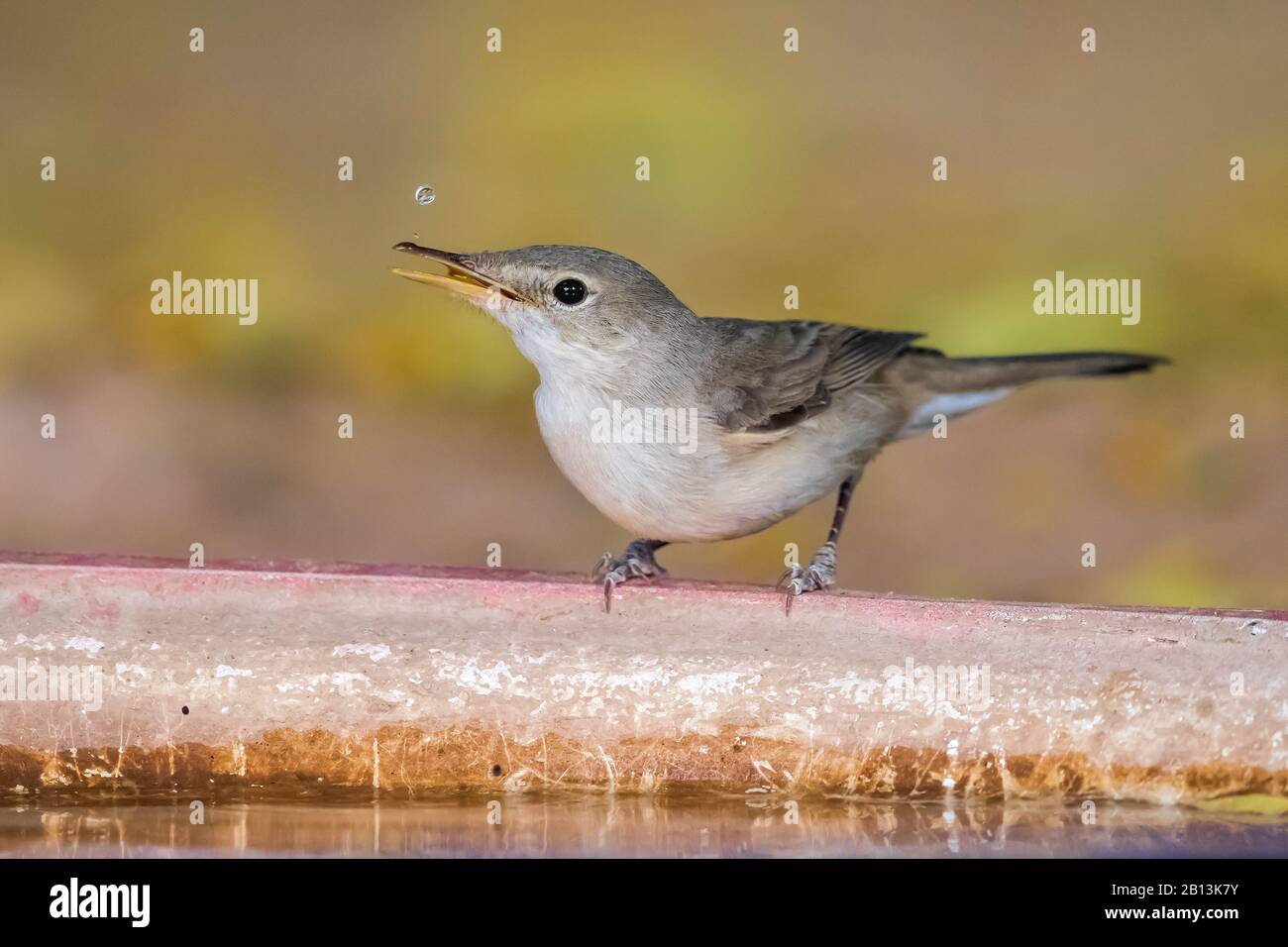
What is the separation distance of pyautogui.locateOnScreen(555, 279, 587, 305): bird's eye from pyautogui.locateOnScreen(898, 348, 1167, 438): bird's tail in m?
1.76

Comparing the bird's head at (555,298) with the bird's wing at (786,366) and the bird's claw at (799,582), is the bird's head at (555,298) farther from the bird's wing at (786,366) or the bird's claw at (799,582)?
the bird's claw at (799,582)

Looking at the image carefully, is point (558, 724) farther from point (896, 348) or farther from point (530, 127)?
point (530, 127)

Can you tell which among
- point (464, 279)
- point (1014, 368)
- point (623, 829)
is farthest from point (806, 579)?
point (1014, 368)

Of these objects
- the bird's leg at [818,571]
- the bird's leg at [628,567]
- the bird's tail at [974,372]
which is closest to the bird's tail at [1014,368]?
the bird's tail at [974,372]

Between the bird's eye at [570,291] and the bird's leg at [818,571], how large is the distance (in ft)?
4.09

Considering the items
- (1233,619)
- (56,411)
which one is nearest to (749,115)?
(56,411)

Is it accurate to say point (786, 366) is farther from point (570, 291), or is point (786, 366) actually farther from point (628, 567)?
point (628, 567)

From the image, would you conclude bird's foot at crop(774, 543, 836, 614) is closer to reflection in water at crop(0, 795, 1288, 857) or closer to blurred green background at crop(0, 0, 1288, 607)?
reflection in water at crop(0, 795, 1288, 857)

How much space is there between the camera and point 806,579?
5293 millimetres

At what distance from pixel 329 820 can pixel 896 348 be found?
3.33 metres

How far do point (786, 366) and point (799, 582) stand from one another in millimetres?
1461

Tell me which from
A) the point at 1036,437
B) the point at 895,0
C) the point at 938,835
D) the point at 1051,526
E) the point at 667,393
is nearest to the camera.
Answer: the point at 938,835

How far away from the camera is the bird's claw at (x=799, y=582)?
495 cm

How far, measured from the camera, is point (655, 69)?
37.8 ft
